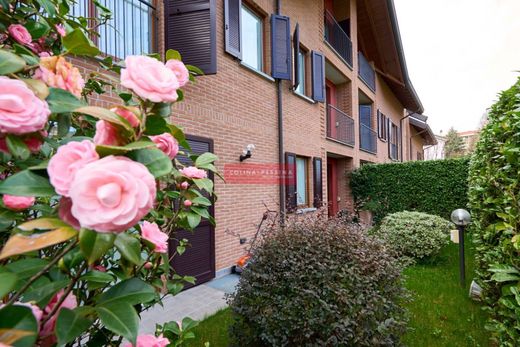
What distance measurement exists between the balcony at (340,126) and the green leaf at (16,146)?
9892 mm

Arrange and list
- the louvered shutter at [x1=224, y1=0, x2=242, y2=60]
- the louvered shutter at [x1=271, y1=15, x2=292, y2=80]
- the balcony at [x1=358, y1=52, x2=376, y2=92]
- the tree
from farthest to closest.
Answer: the tree, the balcony at [x1=358, y1=52, x2=376, y2=92], the louvered shutter at [x1=271, y1=15, x2=292, y2=80], the louvered shutter at [x1=224, y1=0, x2=242, y2=60]

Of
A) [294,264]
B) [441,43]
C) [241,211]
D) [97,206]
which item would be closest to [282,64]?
[241,211]

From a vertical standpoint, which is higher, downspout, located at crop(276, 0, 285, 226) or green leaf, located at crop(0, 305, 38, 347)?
downspout, located at crop(276, 0, 285, 226)

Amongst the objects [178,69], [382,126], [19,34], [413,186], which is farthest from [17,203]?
[382,126]

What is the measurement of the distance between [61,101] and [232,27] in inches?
220

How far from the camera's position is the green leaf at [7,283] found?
61cm

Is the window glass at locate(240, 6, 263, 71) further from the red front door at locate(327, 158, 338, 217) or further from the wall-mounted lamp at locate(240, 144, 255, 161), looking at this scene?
the red front door at locate(327, 158, 338, 217)

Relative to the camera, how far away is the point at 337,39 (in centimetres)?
1102

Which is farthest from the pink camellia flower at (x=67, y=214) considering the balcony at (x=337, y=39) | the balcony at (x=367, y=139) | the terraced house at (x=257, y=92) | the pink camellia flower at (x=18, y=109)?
the balcony at (x=367, y=139)

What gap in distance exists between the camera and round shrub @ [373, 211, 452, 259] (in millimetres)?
6348

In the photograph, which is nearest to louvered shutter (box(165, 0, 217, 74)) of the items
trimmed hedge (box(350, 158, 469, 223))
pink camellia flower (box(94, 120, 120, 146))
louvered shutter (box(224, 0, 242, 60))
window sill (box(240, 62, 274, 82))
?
louvered shutter (box(224, 0, 242, 60))

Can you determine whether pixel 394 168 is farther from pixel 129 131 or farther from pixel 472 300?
pixel 129 131

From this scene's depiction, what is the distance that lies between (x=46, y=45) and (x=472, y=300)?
5.59 metres

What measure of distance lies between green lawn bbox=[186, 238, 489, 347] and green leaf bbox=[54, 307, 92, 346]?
9.21 feet
